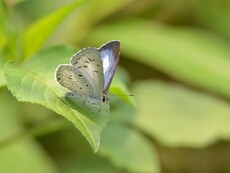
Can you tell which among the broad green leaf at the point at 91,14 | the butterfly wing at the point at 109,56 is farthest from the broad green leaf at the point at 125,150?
the broad green leaf at the point at 91,14

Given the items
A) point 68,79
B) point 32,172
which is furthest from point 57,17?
point 32,172

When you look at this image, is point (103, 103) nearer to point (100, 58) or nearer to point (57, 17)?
point (100, 58)

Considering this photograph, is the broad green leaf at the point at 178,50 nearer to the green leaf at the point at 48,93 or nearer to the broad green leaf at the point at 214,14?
the broad green leaf at the point at 214,14

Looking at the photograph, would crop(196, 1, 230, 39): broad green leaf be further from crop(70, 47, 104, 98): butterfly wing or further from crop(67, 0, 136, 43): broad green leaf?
crop(70, 47, 104, 98): butterfly wing

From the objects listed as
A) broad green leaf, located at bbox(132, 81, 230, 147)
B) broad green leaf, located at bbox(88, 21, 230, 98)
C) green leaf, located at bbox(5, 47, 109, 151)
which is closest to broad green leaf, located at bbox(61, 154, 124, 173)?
broad green leaf, located at bbox(132, 81, 230, 147)

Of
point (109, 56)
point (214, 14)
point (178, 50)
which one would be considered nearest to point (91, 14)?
point (178, 50)

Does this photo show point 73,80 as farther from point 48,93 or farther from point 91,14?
point 91,14
